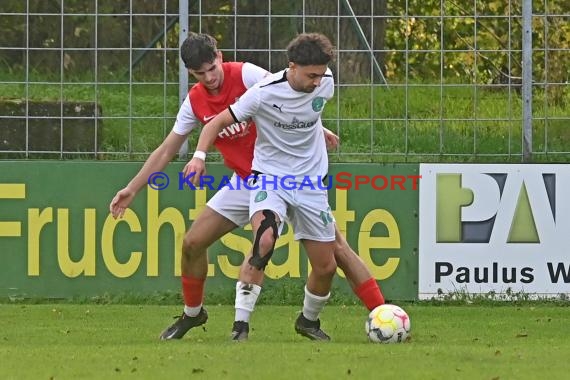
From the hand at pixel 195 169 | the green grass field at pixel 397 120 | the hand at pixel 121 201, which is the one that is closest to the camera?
the hand at pixel 195 169

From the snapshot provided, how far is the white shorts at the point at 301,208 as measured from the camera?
375 inches

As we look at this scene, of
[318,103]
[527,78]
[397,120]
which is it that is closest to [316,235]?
[318,103]

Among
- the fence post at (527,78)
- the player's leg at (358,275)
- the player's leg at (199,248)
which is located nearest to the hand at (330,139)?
the player's leg at (358,275)

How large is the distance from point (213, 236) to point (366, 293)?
40.5 inches

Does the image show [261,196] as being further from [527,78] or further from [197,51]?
[527,78]

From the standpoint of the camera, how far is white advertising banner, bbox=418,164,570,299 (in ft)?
44.6

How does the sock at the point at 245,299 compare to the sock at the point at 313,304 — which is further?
the sock at the point at 313,304

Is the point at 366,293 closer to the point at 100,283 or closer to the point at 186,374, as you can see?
the point at 186,374

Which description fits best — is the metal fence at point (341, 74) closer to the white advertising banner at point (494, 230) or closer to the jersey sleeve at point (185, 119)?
the white advertising banner at point (494, 230)

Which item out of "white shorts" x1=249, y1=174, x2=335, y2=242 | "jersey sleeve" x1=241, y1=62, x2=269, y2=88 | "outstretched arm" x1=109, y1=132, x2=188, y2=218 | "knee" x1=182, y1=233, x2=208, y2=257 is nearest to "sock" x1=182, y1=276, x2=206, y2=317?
"knee" x1=182, y1=233, x2=208, y2=257

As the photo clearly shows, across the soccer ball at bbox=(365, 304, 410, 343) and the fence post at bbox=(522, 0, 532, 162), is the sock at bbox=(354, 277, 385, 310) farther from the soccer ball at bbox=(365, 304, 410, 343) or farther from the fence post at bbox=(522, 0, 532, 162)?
the fence post at bbox=(522, 0, 532, 162)

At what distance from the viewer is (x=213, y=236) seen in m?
9.84

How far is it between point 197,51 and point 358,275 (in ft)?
5.67

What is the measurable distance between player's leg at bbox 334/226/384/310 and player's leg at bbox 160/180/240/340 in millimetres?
672
